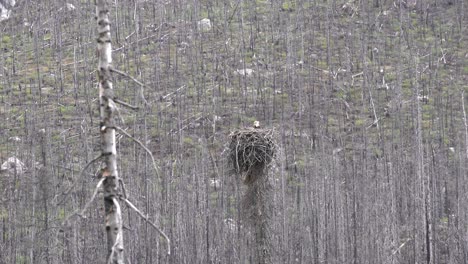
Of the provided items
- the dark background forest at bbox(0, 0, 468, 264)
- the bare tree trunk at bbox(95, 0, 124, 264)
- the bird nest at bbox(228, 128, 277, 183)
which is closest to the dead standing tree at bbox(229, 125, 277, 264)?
the bird nest at bbox(228, 128, 277, 183)

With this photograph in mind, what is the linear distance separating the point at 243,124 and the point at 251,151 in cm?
1933

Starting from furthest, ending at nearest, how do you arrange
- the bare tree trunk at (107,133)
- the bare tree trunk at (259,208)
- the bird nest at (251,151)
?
the bare tree trunk at (259,208)
the bird nest at (251,151)
the bare tree trunk at (107,133)

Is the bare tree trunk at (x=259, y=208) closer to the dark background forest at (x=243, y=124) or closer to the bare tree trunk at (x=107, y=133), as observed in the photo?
the dark background forest at (x=243, y=124)

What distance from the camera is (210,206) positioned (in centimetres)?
3050

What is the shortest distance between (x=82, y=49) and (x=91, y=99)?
427cm

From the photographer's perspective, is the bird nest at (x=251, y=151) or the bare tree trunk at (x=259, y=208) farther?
the bare tree trunk at (x=259, y=208)

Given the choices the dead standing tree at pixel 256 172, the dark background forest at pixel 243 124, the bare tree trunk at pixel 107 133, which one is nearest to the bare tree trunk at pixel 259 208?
the dead standing tree at pixel 256 172

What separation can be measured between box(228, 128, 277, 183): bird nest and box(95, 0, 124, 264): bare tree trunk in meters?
8.02

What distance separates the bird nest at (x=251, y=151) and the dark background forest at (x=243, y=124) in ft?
31.2

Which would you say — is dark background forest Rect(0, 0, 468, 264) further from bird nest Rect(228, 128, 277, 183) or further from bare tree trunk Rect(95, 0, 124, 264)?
bare tree trunk Rect(95, 0, 124, 264)

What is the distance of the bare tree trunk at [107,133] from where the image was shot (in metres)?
7.28

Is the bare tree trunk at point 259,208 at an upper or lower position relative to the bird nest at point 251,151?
lower

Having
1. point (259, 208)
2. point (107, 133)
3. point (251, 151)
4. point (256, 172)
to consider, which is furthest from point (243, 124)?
point (107, 133)

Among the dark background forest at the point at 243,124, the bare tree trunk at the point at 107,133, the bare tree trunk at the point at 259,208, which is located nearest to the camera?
the bare tree trunk at the point at 107,133
